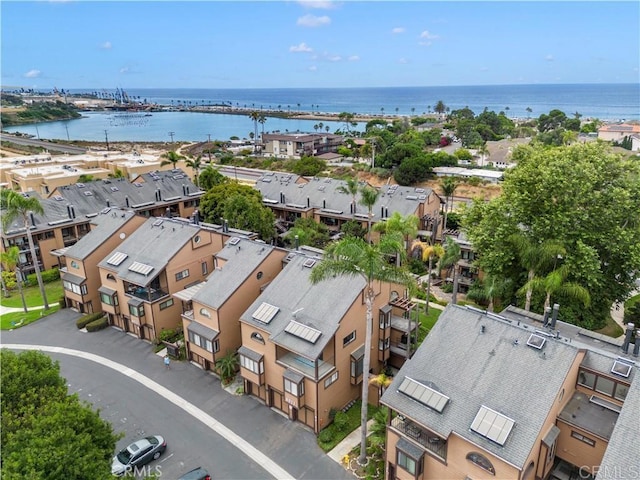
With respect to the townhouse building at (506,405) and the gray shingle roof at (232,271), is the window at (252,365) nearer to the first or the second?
the gray shingle roof at (232,271)

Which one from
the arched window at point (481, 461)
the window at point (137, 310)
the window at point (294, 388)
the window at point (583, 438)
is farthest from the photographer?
the window at point (137, 310)

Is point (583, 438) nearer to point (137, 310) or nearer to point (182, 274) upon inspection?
point (182, 274)

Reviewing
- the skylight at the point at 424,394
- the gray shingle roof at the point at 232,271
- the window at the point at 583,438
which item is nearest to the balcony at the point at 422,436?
the skylight at the point at 424,394

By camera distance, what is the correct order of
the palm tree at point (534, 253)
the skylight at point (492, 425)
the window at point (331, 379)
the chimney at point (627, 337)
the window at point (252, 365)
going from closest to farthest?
1. the skylight at point (492, 425)
2. the chimney at point (627, 337)
3. the window at point (331, 379)
4. the window at point (252, 365)
5. the palm tree at point (534, 253)

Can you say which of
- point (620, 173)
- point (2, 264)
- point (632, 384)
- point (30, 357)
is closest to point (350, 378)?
point (632, 384)

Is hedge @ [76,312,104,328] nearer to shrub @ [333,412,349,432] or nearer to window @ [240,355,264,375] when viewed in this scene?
window @ [240,355,264,375]

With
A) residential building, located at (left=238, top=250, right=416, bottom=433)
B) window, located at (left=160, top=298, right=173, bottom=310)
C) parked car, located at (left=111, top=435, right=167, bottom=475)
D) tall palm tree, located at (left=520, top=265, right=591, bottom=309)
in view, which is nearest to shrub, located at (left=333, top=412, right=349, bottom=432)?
residential building, located at (left=238, top=250, right=416, bottom=433)
